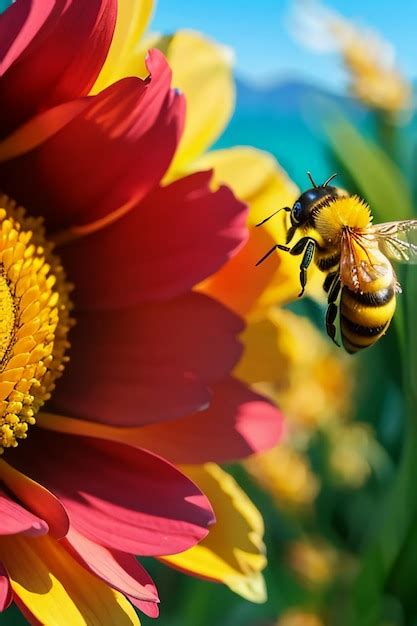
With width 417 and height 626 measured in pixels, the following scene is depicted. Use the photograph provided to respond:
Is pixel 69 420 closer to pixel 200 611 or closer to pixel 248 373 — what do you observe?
pixel 248 373

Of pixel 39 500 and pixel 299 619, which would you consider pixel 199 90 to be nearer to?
pixel 39 500

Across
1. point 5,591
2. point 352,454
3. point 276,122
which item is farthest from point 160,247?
point 276,122

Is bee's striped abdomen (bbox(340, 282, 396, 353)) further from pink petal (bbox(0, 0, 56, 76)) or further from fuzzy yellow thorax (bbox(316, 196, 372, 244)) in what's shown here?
pink petal (bbox(0, 0, 56, 76))

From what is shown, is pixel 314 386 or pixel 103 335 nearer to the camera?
pixel 103 335

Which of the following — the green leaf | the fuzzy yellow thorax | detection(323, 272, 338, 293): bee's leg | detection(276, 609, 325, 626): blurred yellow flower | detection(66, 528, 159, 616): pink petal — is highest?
the green leaf

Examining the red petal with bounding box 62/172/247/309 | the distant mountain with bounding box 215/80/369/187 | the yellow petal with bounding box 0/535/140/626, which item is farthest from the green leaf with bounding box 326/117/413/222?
the distant mountain with bounding box 215/80/369/187

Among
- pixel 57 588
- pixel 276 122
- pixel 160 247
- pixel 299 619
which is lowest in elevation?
pixel 299 619

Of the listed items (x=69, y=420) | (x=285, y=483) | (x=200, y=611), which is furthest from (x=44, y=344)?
(x=285, y=483)
